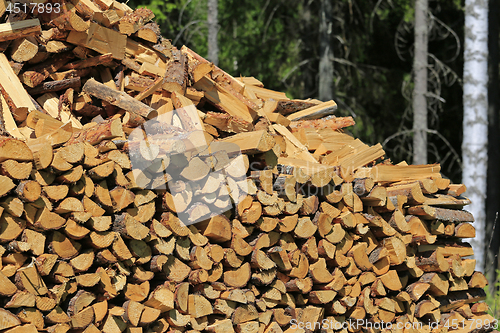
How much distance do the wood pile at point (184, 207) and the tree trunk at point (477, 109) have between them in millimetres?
2269

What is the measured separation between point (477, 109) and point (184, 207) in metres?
4.73

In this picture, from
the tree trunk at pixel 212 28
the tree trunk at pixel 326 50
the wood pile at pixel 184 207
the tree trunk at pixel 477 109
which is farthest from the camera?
the tree trunk at pixel 326 50

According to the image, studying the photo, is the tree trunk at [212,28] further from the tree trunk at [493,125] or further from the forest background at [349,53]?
the tree trunk at [493,125]

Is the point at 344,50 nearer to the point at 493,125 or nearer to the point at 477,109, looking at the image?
the point at 493,125

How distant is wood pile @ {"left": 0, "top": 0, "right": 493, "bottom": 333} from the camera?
9.38 feet

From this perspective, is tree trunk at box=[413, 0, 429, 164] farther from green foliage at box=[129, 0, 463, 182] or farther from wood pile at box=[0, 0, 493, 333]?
wood pile at box=[0, 0, 493, 333]

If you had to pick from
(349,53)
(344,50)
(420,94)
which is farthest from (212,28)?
(344,50)

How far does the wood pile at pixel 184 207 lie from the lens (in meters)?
2.86

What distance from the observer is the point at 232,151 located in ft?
11.4

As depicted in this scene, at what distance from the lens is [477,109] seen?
255 inches

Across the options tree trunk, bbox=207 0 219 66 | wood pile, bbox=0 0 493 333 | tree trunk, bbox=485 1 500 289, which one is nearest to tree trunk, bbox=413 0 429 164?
tree trunk, bbox=485 1 500 289

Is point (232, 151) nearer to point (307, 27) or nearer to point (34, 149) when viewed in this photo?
point (34, 149)

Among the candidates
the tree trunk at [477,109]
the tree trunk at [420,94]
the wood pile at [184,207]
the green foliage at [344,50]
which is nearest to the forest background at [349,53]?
the green foliage at [344,50]

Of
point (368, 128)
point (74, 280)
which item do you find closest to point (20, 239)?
point (74, 280)
